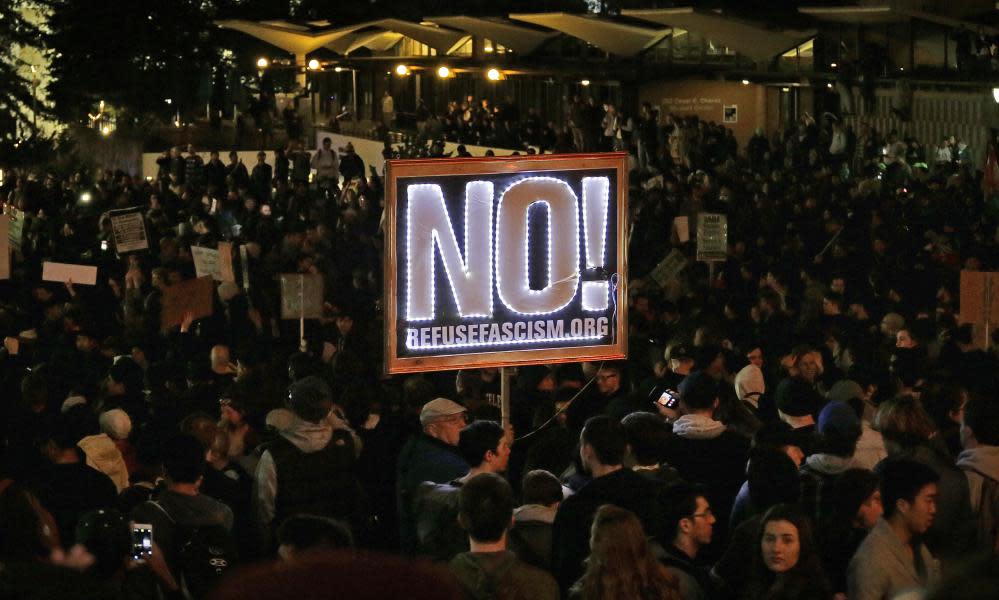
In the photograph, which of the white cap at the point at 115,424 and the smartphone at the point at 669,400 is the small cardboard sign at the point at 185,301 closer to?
the white cap at the point at 115,424

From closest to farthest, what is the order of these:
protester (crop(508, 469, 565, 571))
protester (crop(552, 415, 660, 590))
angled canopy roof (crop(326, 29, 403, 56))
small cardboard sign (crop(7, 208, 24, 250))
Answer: protester (crop(552, 415, 660, 590))
protester (crop(508, 469, 565, 571))
small cardboard sign (crop(7, 208, 24, 250))
angled canopy roof (crop(326, 29, 403, 56))

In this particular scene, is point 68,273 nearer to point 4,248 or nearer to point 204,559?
point 4,248

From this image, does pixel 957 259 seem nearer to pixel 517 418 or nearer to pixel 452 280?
pixel 517 418

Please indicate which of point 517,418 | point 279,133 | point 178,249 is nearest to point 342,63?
point 279,133

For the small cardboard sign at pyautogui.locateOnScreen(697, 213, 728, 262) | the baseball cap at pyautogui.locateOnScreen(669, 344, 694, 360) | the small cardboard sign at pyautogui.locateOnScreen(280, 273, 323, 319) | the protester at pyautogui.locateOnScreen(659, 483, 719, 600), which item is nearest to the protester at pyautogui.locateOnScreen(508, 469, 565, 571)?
the protester at pyautogui.locateOnScreen(659, 483, 719, 600)

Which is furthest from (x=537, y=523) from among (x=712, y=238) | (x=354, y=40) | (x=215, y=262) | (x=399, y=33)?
(x=354, y=40)

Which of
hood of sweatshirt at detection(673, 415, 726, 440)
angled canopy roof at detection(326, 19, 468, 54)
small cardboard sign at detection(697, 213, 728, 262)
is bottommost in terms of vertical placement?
hood of sweatshirt at detection(673, 415, 726, 440)

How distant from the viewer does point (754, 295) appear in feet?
52.0

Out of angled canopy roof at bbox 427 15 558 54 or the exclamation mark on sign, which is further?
angled canopy roof at bbox 427 15 558 54

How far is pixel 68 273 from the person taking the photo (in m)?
15.5

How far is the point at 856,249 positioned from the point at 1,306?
29.4ft

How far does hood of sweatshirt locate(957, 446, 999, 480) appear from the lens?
711 cm

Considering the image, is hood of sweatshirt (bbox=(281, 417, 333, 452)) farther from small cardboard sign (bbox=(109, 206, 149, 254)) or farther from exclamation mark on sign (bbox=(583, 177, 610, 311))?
small cardboard sign (bbox=(109, 206, 149, 254))

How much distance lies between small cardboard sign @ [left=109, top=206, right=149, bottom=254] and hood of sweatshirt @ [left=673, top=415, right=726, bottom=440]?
11.0 m
